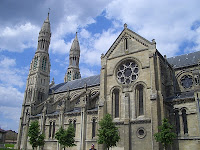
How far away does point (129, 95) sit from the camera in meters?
29.5

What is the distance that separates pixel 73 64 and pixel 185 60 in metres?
41.8

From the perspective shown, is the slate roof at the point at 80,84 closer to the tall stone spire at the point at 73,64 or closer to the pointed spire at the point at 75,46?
the tall stone spire at the point at 73,64

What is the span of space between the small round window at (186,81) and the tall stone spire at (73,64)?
40.6 m

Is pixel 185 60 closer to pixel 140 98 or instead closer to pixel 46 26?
pixel 140 98

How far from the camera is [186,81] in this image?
34.2 meters

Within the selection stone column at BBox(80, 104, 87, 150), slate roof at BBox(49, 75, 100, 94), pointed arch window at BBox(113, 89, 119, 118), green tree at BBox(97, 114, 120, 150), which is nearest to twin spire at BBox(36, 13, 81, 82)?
slate roof at BBox(49, 75, 100, 94)

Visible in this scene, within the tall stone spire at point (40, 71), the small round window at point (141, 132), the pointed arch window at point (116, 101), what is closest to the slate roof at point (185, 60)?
the pointed arch window at point (116, 101)

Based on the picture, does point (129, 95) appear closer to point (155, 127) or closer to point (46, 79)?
point (155, 127)

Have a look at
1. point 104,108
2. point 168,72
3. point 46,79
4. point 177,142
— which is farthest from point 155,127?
point 46,79

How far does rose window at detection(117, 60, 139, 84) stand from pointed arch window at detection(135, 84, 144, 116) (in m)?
1.74

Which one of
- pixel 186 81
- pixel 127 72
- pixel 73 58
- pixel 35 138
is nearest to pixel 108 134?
pixel 127 72

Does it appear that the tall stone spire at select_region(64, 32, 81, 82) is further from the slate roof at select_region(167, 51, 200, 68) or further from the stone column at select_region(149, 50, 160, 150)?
the stone column at select_region(149, 50, 160, 150)

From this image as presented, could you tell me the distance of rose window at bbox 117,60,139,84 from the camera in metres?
30.6

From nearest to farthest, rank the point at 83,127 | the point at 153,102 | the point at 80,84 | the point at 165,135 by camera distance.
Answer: the point at 165,135 → the point at 153,102 → the point at 83,127 → the point at 80,84
